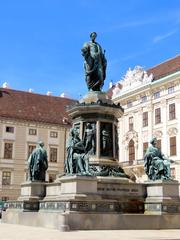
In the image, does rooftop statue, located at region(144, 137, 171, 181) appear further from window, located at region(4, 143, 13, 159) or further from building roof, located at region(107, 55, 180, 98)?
window, located at region(4, 143, 13, 159)

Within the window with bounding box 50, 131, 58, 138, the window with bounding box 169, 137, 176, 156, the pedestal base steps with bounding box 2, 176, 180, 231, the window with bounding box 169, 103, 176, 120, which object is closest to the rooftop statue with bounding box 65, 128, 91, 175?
the pedestal base steps with bounding box 2, 176, 180, 231

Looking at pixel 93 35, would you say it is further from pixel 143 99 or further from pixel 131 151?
pixel 131 151

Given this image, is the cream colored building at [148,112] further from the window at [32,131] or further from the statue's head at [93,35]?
the statue's head at [93,35]

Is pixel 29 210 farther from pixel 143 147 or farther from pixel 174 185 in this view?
pixel 143 147

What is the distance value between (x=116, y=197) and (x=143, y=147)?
1307 inches

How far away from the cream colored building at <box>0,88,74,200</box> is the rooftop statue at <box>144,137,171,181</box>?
32636mm

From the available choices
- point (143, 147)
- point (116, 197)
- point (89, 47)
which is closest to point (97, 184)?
point (116, 197)

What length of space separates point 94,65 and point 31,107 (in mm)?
35708

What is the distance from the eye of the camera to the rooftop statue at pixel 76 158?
15.3 m

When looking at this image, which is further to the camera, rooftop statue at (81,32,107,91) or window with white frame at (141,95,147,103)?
window with white frame at (141,95,147,103)

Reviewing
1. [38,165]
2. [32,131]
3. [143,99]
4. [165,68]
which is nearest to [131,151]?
[143,99]

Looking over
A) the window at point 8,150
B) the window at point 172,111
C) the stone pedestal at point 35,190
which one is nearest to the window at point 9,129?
the window at point 8,150

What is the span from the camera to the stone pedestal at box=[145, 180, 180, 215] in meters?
16.0

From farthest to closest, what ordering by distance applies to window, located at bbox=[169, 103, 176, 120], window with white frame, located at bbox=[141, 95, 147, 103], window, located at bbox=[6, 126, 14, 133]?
window, located at bbox=[6, 126, 14, 133]
window with white frame, located at bbox=[141, 95, 147, 103]
window, located at bbox=[169, 103, 176, 120]
